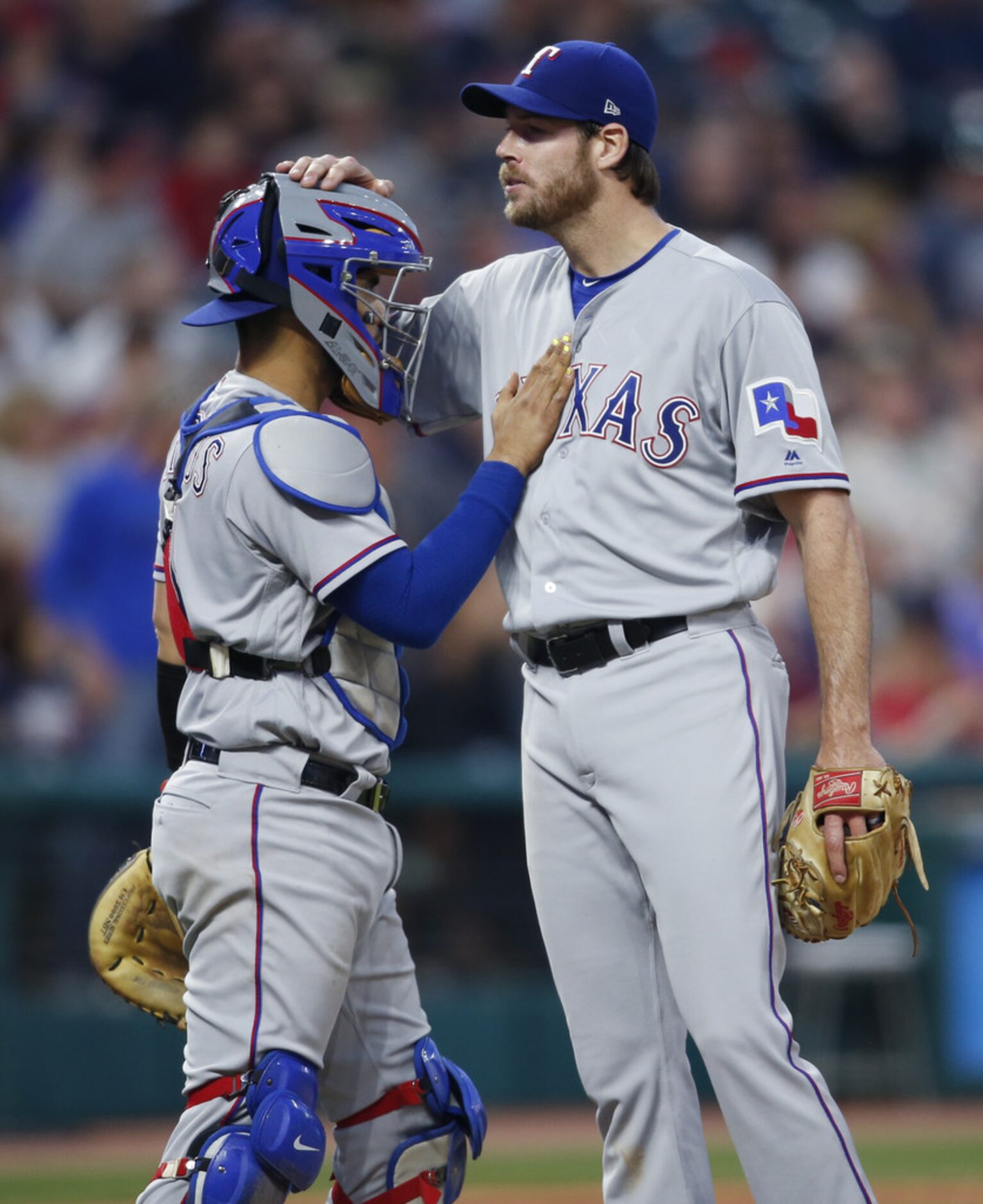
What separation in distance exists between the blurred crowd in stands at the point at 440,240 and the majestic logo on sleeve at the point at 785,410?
4051 mm

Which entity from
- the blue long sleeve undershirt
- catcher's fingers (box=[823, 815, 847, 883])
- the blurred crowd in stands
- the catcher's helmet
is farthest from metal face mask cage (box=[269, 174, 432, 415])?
the blurred crowd in stands

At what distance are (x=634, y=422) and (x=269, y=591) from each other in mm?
708

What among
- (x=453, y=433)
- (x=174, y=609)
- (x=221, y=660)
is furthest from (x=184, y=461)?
(x=453, y=433)

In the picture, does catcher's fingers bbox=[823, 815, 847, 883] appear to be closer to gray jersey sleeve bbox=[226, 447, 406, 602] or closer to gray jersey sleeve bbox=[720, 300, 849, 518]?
gray jersey sleeve bbox=[720, 300, 849, 518]

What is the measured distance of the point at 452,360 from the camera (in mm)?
3531

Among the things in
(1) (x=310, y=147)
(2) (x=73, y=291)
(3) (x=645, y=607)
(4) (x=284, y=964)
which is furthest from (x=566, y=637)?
(1) (x=310, y=147)

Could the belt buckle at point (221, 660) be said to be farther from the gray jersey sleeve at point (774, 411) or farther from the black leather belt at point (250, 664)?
the gray jersey sleeve at point (774, 411)

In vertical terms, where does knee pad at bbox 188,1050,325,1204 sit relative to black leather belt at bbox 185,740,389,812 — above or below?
below

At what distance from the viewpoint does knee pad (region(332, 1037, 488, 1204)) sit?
307 centimetres

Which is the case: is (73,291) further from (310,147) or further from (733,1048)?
(733,1048)

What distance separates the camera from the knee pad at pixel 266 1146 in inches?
109

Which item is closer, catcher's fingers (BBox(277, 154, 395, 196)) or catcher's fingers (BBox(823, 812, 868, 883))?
catcher's fingers (BBox(823, 812, 868, 883))

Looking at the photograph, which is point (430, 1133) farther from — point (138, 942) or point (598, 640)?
point (598, 640)

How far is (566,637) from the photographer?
309cm
